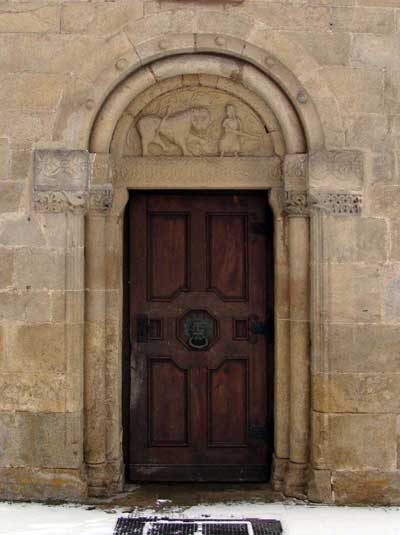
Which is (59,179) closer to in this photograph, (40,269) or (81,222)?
(81,222)

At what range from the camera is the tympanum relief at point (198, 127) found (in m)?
5.54

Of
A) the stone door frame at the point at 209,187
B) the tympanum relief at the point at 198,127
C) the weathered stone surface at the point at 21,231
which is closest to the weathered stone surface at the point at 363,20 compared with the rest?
the stone door frame at the point at 209,187

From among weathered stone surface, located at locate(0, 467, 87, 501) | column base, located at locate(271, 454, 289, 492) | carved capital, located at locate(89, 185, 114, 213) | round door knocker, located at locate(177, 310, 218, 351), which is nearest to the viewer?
weathered stone surface, located at locate(0, 467, 87, 501)

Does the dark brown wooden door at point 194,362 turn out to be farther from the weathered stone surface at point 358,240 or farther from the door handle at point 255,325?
the weathered stone surface at point 358,240

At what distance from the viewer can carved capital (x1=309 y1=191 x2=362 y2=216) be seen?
17.1 ft

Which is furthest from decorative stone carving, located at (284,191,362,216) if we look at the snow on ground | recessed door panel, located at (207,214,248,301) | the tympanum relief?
the snow on ground

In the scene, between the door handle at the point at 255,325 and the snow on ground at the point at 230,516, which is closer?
the snow on ground at the point at 230,516

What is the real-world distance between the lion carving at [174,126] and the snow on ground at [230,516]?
2.71m

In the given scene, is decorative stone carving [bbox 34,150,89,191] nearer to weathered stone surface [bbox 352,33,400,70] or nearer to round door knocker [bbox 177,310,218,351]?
round door knocker [bbox 177,310,218,351]

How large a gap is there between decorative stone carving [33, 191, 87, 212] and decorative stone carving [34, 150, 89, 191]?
0.12 feet

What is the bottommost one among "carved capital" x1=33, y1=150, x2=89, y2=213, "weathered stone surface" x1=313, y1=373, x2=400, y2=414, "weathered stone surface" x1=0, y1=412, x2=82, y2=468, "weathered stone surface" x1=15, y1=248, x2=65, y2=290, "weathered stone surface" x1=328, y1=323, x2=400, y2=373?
"weathered stone surface" x1=0, y1=412, x2=82, y2=468

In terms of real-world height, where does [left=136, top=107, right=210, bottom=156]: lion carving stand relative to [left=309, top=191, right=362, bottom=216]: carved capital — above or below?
above

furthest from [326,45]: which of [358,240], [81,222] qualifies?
[81,222]

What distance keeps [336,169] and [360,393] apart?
5.49 feet
